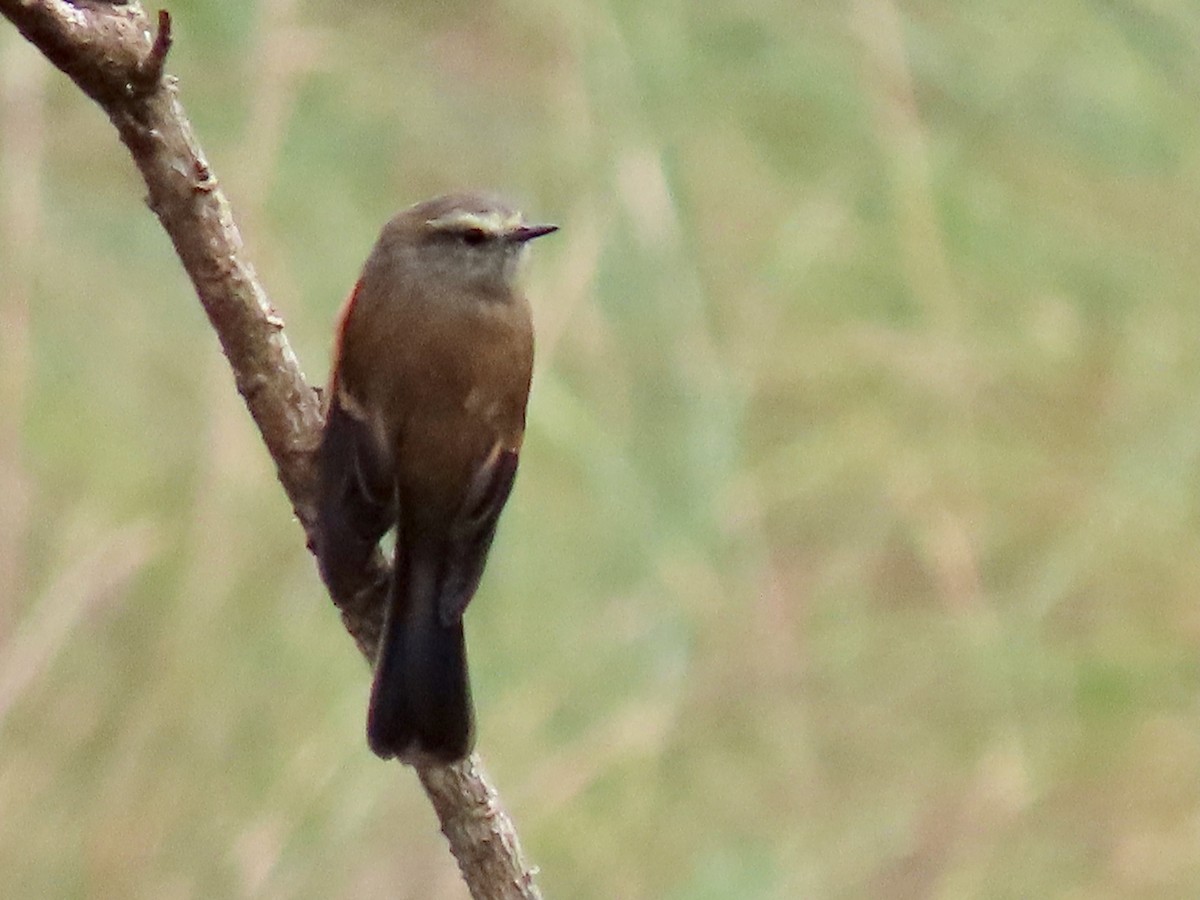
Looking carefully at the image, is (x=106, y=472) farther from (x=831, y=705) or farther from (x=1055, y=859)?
(x=1055, y=859)

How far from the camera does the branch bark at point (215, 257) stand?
0.73m

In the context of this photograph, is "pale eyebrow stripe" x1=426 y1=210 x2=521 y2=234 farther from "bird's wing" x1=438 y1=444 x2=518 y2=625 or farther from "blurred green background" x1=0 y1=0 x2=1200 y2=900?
"blurred green background" x1=0 y1=0 x2=1200 y2=900

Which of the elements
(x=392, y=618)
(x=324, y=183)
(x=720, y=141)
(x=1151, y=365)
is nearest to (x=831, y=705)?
(x=1151, y=365)

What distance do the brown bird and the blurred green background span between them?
0.76m

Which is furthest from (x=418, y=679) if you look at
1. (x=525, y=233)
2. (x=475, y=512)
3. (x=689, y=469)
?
(x=689, y=469)

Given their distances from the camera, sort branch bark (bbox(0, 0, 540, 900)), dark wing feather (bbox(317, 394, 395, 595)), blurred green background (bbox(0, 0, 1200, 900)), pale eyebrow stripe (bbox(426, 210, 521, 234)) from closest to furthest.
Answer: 1. branch bark (bbox(0, 0, 540, 900))
2. dark wing feather (bbox(317, 394, 395, 595))
3. pale eyebrow stripe (bbox(426, 210, 521, 234))
4. blurred green background (bbox(0, 0, 1200, 900))

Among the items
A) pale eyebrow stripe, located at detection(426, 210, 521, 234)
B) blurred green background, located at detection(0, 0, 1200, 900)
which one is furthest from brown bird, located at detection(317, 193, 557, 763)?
blurred green background, located at detection(0, 0, 1200, 900)

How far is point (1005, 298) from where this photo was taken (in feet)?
7.06

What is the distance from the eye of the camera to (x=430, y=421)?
0.98 metres

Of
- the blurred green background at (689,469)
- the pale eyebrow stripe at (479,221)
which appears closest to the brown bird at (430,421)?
the pale eyebrow stripe at (479,221)

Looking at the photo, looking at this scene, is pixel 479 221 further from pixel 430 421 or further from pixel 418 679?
pixel 418 679

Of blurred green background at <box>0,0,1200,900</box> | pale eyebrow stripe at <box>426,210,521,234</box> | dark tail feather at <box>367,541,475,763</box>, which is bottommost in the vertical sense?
dark tail feather at <box>367,541,475,763</box>

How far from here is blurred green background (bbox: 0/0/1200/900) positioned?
186 centimetres

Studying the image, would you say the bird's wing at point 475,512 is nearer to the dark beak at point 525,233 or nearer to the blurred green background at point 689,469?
the dark beak at point 525,233
